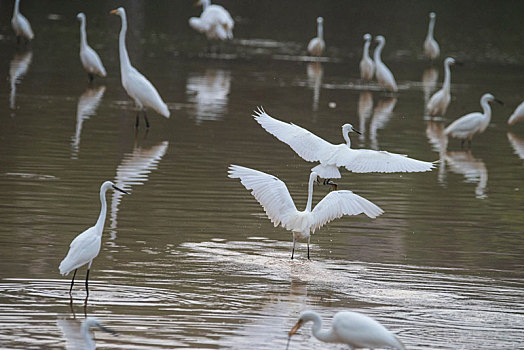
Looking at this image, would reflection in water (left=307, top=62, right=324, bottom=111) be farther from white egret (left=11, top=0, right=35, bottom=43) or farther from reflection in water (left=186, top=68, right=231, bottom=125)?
white egret (left=11, top=0, right=35, bottom=43)

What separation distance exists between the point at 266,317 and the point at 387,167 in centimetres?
309

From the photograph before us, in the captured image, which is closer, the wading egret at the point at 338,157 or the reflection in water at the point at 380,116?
the wading egret at the point at 338,157

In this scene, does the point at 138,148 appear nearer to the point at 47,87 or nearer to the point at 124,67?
the point at 124,67

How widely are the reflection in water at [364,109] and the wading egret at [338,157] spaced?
573 centimetres

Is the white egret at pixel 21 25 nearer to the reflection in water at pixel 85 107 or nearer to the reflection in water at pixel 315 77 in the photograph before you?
the reflection in water at pixel 85 107

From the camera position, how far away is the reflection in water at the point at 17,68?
61.1 ft

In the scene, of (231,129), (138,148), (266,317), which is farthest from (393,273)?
(231,129)

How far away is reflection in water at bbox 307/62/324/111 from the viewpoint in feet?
69.9

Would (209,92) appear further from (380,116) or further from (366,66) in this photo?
(366,66)

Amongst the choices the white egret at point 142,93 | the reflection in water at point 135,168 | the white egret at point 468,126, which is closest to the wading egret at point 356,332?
the reflection in water at point 135,168

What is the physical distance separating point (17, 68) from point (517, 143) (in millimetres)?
11242

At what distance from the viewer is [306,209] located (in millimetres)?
9289

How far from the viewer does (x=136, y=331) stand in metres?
6.87

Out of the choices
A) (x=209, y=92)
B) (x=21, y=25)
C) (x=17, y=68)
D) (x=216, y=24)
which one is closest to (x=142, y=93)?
(x=209, y=92)
